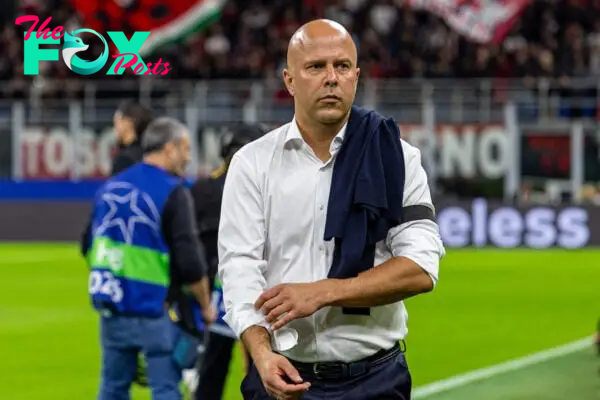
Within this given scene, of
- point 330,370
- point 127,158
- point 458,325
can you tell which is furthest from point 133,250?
point 458,325

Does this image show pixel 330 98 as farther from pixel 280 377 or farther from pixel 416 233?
pixel 280 377

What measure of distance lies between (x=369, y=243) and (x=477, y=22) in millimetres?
21802

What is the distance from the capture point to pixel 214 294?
8.64m

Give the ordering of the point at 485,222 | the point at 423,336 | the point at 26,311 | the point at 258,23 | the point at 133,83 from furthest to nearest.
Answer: the point at 258,23 → the point at 133,83 → the point at 485,222 → the point at 26,311 → the point at 423,336

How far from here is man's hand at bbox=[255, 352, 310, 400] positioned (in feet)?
14.9

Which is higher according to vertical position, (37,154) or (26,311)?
(37,154)

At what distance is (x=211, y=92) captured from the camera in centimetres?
2777

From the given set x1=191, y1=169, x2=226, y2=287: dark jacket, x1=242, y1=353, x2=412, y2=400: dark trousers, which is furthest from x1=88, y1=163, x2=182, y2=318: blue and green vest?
x1=242, y1=353, x2=412, y2=400: dark trousers

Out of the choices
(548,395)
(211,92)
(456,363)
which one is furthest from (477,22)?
(548,395)

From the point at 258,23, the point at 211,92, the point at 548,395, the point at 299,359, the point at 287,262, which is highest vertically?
the point at 258,23

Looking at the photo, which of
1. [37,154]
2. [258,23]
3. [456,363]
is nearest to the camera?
[456,363]

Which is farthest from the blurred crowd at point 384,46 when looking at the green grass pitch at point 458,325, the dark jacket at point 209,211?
the dark jacket at point 209,211

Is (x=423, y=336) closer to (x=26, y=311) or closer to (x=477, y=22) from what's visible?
(x=26, y=311)

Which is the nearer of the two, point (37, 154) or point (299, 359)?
point (299, 359)
